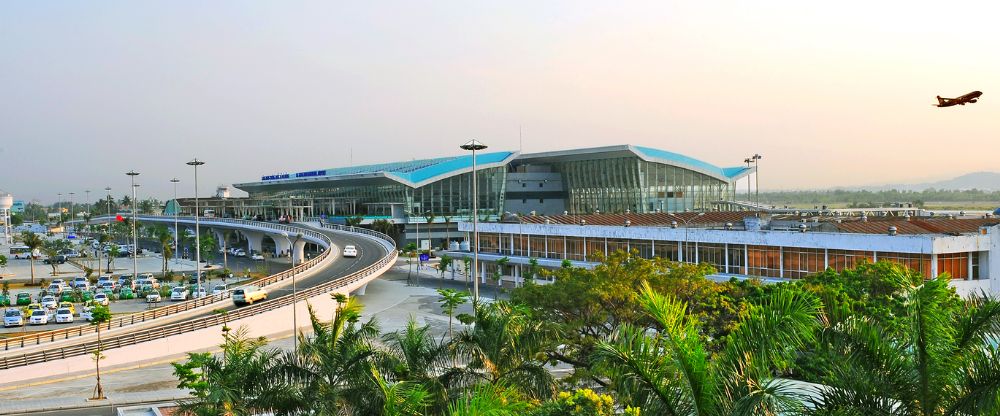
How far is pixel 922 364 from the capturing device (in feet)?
31.6

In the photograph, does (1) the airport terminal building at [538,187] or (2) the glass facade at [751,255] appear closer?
(2) the glass facade at [751,255]

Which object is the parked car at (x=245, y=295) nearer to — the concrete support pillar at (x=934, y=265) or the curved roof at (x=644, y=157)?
the concrete support pillar at (x=934, y=265)

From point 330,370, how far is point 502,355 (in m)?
3.93

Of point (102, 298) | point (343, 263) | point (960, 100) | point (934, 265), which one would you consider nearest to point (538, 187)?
point (343, 263)

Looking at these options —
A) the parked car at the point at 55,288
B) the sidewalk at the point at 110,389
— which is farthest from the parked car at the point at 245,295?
the parked car at the point at 55,288

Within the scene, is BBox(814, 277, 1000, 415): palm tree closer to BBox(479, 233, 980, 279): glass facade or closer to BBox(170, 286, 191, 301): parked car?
BBox(479, 233, 980, 279): glass facade

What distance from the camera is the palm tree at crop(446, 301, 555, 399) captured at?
15.6 m

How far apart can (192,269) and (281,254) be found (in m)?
13.5

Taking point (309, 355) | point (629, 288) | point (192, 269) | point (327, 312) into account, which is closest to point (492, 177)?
point (192, 269)

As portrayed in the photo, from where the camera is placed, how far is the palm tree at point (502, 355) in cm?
1560

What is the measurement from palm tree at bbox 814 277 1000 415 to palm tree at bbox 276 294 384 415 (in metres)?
8.80

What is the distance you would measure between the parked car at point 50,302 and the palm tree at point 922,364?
197ft

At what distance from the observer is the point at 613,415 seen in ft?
40.8

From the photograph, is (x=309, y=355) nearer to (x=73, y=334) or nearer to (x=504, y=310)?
(x=504, y=310)
